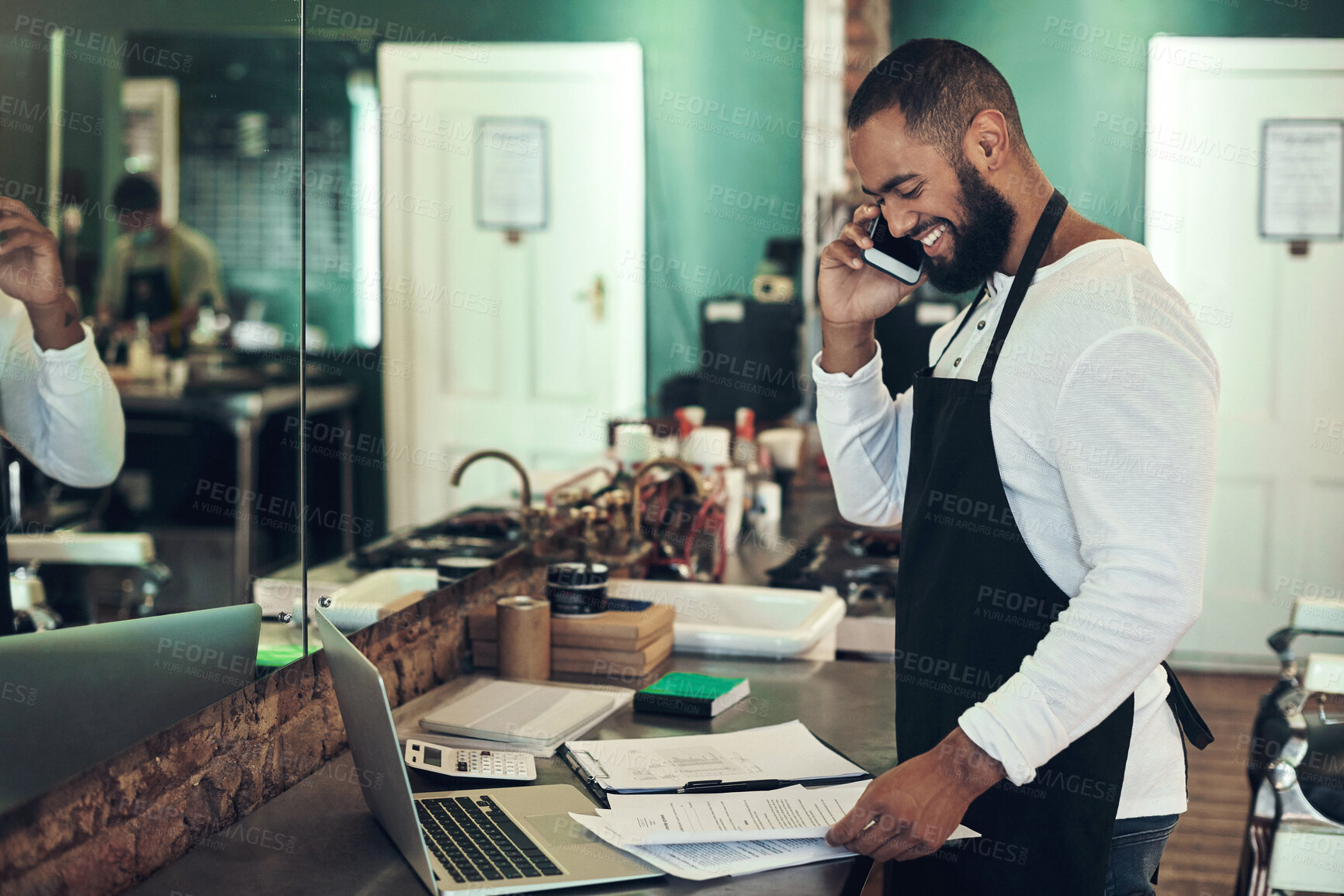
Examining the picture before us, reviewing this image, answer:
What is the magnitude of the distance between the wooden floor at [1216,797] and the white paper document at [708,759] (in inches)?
84.6

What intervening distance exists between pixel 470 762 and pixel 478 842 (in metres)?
0.26

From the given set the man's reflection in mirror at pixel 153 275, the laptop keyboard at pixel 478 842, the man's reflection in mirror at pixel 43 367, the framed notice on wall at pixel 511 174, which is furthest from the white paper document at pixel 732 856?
the framed notice on wall at pixel 511 174

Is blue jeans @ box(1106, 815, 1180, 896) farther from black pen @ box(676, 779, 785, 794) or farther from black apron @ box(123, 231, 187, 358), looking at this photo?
black apron @ box(123, 231, 187, 358)

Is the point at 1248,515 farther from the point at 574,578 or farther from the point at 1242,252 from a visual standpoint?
the point at 574,578

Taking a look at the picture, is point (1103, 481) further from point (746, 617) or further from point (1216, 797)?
point (1216, 797)

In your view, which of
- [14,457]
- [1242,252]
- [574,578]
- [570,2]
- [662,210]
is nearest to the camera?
[14,457]

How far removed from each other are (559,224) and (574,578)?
2116mm

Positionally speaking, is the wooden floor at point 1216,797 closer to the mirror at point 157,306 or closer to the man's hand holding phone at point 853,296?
the man's hand holding phone at point 853,296

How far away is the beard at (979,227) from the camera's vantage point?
1.56 meters

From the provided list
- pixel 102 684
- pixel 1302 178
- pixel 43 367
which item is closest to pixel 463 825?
pixel 102 684

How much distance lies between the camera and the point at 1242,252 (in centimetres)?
540

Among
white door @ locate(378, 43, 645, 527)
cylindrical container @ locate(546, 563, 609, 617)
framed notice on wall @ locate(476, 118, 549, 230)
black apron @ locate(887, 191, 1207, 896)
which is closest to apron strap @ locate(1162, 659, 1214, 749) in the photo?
black apron @ locate(887, 191, 1207, 896)

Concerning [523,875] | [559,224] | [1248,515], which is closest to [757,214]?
[559,224]

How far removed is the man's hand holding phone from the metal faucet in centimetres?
86
